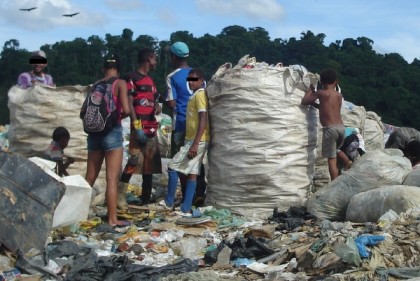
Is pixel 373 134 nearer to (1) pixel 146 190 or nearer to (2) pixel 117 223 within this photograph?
→ (1) pixel 146 190

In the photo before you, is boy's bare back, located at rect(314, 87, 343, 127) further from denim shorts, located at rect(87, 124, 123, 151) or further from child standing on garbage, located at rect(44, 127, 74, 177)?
child standing on garbage, located at rect(44, 127, 74, 177)

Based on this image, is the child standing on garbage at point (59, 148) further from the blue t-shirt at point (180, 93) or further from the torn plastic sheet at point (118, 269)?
the torn plastic sheet at point (118, 269)

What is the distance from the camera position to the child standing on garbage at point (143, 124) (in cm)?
681

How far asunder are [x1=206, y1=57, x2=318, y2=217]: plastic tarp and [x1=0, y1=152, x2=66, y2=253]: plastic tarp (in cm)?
186

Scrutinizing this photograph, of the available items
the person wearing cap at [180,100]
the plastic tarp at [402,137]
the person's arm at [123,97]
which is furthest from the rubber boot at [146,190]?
the plastic tarp at [402,137]

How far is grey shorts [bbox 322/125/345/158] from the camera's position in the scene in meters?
7.05

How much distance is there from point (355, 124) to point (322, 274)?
4.08 metres

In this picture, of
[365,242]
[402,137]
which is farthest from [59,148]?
[365,242]

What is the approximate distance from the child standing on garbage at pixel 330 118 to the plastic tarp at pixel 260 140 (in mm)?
314

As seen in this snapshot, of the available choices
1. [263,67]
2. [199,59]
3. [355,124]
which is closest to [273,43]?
[199,59]

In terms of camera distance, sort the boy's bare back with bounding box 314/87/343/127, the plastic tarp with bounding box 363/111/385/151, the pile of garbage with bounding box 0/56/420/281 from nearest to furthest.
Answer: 1. the pile of garbage with bounding box 0/56/420/281
2. the boy's bare back with bounding box 314/87/343/127
3. the plastic tarp with bounding box 363/111/385/151

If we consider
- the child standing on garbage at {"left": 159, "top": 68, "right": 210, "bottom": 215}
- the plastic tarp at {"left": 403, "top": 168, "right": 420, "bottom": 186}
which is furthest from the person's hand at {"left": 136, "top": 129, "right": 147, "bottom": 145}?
the plastic tarp at {"left": 403, "top": 168, "right": 420, "bottom": 186}

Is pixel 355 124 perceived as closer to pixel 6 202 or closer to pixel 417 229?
pixel 417 229

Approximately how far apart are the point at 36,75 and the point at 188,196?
2.21 meters
